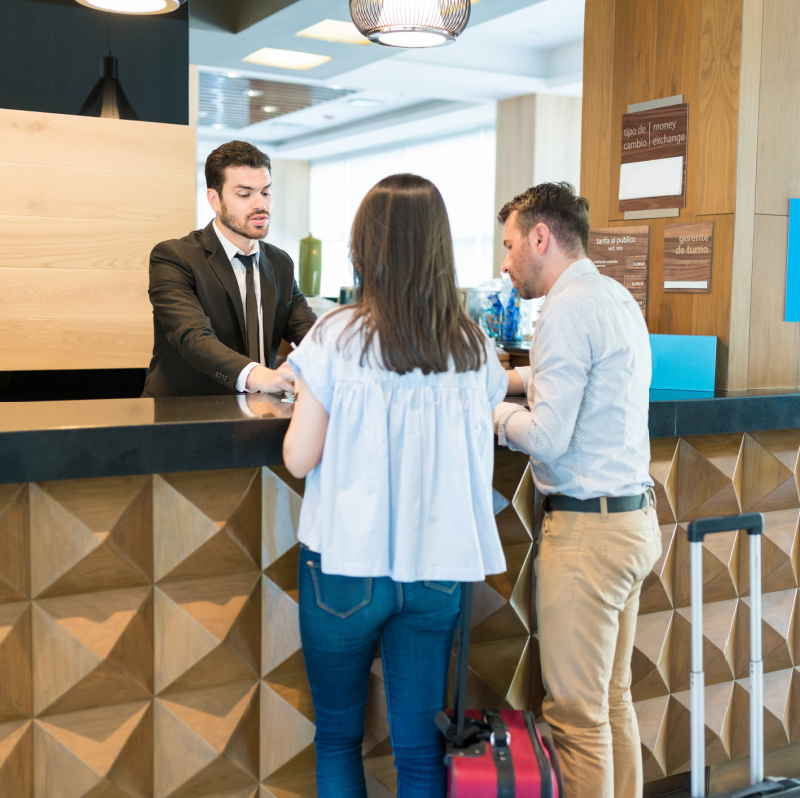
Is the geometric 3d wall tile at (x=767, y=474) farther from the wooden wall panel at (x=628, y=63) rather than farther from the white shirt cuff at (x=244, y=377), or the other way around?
the white shirt cuff at (x=244, y=377)

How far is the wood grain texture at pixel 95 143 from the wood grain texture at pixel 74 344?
0.65 meters

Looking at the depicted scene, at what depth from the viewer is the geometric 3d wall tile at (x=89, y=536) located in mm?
1839

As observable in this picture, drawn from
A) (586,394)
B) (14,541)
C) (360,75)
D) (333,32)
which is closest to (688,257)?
(586,394)

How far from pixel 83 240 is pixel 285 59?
4265mm

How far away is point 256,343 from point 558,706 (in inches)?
59.7

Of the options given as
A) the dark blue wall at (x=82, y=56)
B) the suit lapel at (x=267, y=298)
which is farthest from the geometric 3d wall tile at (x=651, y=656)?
the dark blue wall at (x=82, y=56)

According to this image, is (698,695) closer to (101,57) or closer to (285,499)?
(285,499)

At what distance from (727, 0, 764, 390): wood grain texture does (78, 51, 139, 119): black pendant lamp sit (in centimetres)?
254

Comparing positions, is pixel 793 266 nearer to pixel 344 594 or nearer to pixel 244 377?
pixel 244 377

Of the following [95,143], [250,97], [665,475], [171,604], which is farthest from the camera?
[250,97]

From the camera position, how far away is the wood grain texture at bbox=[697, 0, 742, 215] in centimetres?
275

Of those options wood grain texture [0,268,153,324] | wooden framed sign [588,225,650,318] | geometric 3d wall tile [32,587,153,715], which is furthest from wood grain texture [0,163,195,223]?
geometric 3d wall tile [32,587,153,715]

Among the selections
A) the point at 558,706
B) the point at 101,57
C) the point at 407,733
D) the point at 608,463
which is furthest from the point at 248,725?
the point at 101,57

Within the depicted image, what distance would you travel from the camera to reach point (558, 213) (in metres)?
2.07
